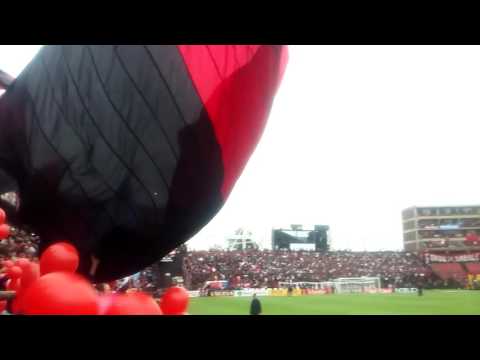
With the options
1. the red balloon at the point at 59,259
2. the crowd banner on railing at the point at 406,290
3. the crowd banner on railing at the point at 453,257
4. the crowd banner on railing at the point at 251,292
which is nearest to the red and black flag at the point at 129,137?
the red balloon at the point at 59,259

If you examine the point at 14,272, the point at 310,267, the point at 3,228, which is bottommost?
the point at 14,272

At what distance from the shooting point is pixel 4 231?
3.75 meters

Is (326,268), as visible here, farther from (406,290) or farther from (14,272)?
(14,272)

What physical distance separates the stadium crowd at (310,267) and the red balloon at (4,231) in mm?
1661

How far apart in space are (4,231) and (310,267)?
294 centimetres

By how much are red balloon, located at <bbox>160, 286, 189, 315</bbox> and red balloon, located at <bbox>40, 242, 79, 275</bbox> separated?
24.0 inches

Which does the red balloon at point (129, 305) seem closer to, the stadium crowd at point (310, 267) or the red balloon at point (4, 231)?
the red balloon at point (4, 231)

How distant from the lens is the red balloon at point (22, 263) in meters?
3.57

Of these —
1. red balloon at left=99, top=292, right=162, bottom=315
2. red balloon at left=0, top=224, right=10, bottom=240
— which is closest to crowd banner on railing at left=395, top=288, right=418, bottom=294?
red balloon at left=99, top=292, right=162, bottom=315

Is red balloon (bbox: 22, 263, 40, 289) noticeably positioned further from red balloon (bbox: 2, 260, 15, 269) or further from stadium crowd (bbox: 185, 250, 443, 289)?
stadium crowd (bbox: 185, 250, 443, 289)

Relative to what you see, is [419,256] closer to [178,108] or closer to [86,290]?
[178,108]

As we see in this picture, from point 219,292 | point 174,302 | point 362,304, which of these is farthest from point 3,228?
point 362,304
